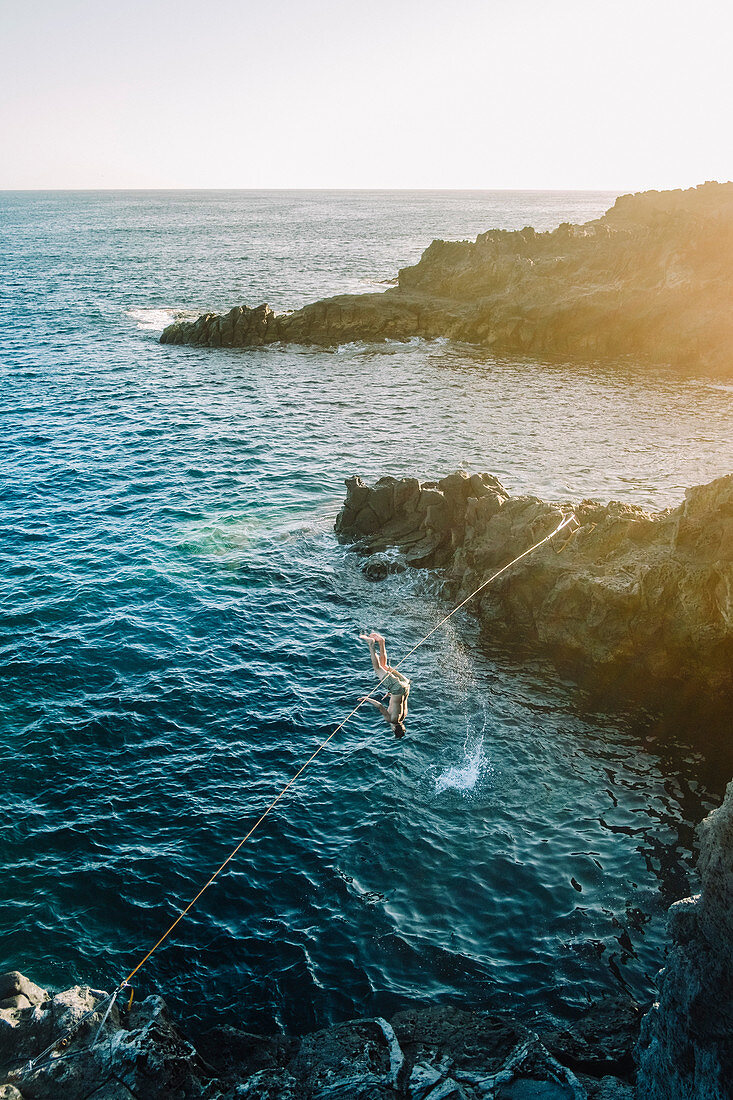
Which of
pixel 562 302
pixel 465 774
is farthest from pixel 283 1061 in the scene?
pixel 562 302

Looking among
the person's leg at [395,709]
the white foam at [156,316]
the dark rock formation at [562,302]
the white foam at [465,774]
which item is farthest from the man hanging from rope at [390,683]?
the white foam at [156,316]

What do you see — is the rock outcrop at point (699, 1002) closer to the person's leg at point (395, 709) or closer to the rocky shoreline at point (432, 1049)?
the rocky shoreline at point (432, 1049)

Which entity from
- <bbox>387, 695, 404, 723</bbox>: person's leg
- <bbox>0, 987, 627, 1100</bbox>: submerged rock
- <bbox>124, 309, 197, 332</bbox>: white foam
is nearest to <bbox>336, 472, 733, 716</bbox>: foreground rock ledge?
<bbox>387, 695, 404, 723</bbox>: person's leg

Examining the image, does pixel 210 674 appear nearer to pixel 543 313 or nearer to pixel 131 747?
pixel 131 747

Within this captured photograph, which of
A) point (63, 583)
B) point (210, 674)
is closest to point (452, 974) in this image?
point (210, 674)

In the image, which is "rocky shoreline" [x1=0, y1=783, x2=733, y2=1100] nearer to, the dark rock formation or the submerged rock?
the submerged rock
